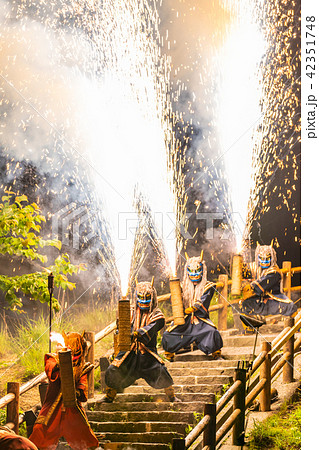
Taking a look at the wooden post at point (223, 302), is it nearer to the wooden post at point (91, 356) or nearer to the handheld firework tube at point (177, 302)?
the handheld firework tube at point (177, 302)

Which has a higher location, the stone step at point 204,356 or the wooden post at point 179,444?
the stone step at point 204,356

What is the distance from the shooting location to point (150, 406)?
4.32 m

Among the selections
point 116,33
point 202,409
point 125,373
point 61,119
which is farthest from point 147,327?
point 116,33

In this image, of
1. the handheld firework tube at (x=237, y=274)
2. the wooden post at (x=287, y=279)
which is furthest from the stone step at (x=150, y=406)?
the wooden post at (x=287, y=279)

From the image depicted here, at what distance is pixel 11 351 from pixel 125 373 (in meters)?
1.14

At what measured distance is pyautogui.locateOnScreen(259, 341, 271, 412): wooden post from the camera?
4.34 m

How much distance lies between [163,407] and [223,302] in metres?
1.00

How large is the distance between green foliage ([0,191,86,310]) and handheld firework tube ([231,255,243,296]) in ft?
4.01

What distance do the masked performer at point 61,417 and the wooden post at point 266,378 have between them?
1.17 meters

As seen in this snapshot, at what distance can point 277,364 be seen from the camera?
4.65m

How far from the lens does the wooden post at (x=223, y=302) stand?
16.1 ft

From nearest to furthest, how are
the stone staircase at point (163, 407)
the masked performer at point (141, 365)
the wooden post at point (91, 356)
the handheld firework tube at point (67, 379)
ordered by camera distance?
the handheld firework tube at point (67, 379) < the stone staircase at point (163, 407) < the masked performer at point (141, 365) < the wooden post at point (91, 356)

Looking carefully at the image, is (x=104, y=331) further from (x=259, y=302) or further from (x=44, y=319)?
(x=259, y=302)

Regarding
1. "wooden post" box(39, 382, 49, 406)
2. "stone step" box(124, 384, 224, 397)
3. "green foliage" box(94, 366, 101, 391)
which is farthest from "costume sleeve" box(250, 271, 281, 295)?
"wooden post" box(39, 382, 49, 406)
